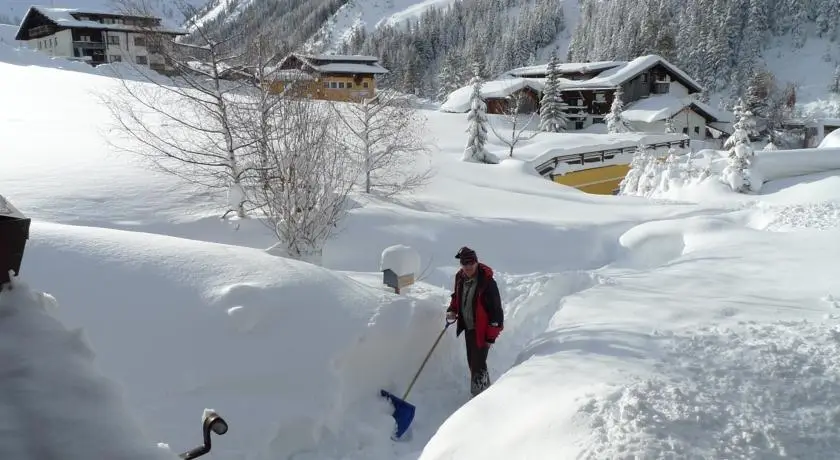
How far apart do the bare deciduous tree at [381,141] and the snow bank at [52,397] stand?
56.3 ft

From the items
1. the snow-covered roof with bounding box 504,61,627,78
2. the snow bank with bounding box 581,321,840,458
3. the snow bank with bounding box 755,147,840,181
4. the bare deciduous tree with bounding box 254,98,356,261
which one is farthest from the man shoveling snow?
the snow-covered roof with bounding box 504,61,627,78

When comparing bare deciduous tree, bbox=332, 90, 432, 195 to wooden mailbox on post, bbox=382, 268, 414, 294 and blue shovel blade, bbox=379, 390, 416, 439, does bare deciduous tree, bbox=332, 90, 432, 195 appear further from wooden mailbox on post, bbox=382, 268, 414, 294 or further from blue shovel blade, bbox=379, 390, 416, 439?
blue shovel blade, bbox=379, 390, 416, 439

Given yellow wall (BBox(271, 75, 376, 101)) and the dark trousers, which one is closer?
the dark trousers

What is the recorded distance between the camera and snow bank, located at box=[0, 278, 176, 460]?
4.34ft

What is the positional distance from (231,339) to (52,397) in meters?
4.02

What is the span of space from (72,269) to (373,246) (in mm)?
7390

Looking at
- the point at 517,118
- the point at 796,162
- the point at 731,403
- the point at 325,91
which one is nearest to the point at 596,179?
the point at 796,162

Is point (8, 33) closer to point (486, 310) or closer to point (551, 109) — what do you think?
point (551, 109)

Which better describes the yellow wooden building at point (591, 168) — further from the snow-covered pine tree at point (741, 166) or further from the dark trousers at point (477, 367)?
the dark trousers at point (477, 367)

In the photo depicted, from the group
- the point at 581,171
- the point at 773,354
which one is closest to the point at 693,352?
the point at 773,354

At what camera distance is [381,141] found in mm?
21266

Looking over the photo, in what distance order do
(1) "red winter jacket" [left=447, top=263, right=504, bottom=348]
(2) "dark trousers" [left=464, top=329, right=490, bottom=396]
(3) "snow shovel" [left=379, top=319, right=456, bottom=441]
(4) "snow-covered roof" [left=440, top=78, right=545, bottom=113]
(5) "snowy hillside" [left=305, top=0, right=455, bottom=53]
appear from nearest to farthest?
(3) "snow shovel" [left=379, top=319, right=456, bottom=441] < (1) "red winter jacket" [left=447, top=263, right=504, bottom=348] < (2) "dark trousers" [left=464, top=329, right=490, bottom=396] < (4) "snow-covered roof" [left=440, top=78, right=545, bottom=113] < (5) "snowy hillside" [left=305, top=0, right=455, bottom=53]

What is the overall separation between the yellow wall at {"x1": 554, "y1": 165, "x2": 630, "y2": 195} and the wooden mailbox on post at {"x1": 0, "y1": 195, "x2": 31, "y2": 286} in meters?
29.3

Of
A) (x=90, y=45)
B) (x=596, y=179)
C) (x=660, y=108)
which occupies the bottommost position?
(x=596, y=179)
